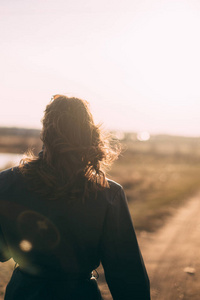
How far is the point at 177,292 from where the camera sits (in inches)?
176

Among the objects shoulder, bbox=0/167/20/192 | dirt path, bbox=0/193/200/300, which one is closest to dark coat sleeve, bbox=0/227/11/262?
shoulder, bbox=0/167/20/192

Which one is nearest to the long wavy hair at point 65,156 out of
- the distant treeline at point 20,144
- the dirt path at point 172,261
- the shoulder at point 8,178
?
the shoulder at point 8,178

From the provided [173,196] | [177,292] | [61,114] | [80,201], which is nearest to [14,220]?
[80,201]

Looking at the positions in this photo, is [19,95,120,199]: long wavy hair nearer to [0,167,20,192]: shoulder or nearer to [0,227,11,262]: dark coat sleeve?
[0,167,20,192]: shoulder

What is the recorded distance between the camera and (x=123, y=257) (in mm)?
1771

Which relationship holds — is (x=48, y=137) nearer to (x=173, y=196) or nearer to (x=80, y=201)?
(x=80, y=201)

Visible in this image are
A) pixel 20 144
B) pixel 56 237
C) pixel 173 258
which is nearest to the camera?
pixel 56 237

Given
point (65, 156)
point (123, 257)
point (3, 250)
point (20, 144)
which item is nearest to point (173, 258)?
point (123, 257)

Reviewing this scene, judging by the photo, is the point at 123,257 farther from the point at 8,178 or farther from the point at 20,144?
the point at 20,144

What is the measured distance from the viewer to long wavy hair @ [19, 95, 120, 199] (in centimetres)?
166

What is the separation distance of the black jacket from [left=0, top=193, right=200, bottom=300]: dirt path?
296cm

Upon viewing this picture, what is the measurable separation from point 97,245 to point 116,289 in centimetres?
30

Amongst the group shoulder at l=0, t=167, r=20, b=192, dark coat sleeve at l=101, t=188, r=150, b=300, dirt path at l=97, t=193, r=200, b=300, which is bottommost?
dirt path at l=97, t=193, r=200, b=300

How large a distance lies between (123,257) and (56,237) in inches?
15.7
